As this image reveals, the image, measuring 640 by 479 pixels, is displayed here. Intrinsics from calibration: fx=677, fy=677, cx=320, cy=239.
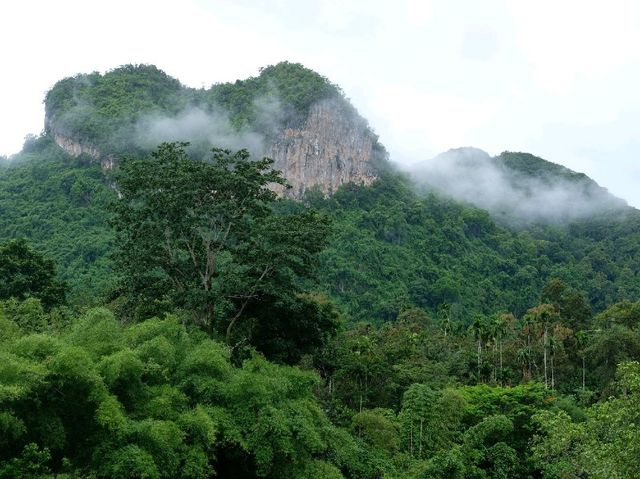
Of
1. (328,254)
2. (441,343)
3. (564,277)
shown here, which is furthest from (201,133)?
(441,343)

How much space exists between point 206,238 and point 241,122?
253ft

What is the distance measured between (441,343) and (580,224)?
268 ft

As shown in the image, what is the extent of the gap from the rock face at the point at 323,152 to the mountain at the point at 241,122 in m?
0.14

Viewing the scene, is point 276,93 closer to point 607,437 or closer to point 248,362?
point 248,362

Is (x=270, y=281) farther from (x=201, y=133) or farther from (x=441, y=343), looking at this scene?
(x=201, y=133)

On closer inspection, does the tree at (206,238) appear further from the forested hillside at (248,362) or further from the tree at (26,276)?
the tree at (26,276)

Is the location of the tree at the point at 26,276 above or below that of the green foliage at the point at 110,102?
below

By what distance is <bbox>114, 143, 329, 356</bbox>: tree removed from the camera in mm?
21250


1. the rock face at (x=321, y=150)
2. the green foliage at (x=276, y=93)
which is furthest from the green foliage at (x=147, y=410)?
the green foliage at (x=276, y=93)

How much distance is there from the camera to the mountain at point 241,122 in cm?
8850

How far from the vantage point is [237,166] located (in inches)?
866

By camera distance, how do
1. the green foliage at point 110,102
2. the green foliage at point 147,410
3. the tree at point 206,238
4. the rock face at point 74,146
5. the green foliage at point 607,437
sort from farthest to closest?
the green foliage at point 110,102 → the rock face at point 74,146 → the tree at point 206,238 → the green foliage at point 147,410 → the green foliage at point 607,437

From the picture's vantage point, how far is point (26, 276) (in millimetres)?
28594

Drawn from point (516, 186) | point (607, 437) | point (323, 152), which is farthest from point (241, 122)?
point (607, 437)
